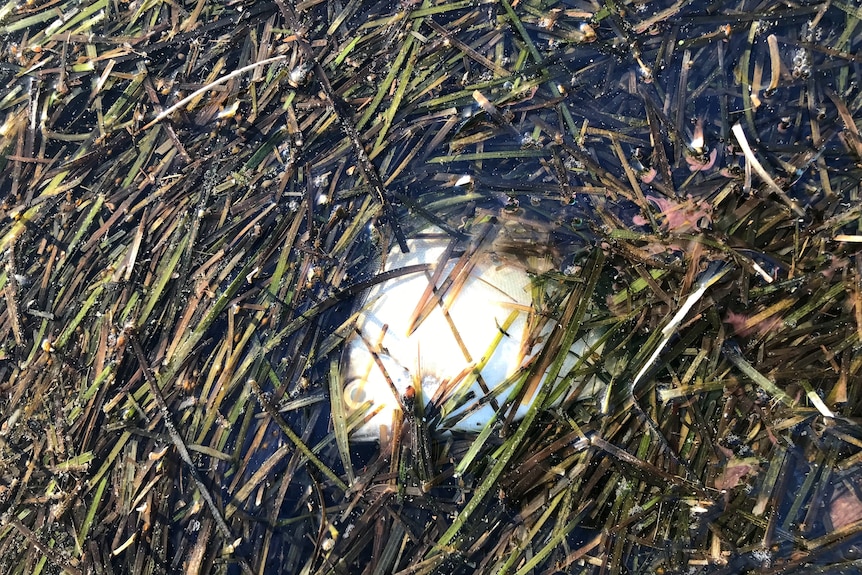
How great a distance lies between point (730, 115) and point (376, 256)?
60.8 inches

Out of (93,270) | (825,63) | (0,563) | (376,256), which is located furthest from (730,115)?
(0,563)

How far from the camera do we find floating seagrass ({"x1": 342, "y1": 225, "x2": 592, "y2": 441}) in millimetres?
2240

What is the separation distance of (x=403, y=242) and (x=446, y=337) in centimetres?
45

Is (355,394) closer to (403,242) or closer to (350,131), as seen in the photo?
(403,242)

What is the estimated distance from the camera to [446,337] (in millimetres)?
2314

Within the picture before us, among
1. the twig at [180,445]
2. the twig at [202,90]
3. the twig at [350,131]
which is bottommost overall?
the twig at [180,445]

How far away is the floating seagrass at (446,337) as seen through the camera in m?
2.24

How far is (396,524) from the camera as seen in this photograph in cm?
223

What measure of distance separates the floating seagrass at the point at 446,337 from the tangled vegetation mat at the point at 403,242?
3.1 inches

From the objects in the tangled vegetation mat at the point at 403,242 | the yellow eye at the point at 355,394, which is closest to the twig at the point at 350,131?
the tangled vegetation mat at the point at 403,242

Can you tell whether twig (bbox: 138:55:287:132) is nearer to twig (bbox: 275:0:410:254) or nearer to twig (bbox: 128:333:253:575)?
twig (bbox: 275:0:410:254)

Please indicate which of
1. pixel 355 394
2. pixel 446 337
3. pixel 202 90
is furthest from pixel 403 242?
pixel 202 90

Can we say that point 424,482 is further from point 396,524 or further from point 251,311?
point 251,311

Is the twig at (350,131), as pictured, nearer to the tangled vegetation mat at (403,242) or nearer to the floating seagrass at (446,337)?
the tangled vegetation mat at (403,242)
